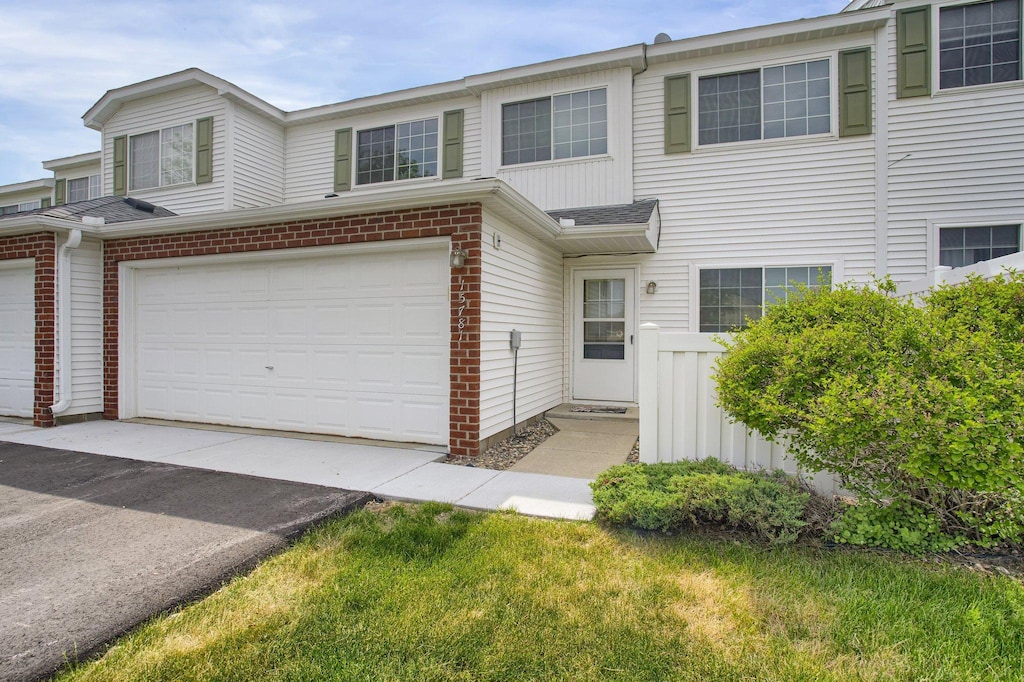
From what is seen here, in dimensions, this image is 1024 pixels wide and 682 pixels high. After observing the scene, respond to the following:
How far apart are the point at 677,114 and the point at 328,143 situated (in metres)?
6.83

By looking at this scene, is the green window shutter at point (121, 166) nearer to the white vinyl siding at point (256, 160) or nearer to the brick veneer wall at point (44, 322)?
the white vinyl siding at point (256, 160)

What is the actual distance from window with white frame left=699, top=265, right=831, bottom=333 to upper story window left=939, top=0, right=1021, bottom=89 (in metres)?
3.17

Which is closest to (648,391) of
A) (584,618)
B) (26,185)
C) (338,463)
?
(584,618)

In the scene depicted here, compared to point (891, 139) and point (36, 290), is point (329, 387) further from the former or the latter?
point (891, 139)

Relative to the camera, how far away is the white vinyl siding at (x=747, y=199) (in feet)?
26.1

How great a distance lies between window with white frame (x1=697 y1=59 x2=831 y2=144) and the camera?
8125mm

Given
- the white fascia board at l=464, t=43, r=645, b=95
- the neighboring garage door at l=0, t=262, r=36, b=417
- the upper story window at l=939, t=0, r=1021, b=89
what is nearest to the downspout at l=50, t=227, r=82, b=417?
the neighboring garage door at l=0, t=262, r=36, b=417

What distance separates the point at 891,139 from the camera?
7805 millimetres

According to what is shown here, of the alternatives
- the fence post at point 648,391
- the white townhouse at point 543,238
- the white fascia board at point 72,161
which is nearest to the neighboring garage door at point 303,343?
the white townhouse at point 543,238

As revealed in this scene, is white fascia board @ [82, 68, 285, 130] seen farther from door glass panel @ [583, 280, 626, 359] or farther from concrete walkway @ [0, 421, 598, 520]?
door glass panel @ [583, 280, 626, 359]

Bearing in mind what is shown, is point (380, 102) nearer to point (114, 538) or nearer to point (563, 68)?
point (563, 68)

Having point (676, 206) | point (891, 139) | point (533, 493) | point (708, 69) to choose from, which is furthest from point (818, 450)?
point (708, 69)

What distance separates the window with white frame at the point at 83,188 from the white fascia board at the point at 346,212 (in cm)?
822

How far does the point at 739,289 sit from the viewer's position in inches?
334
